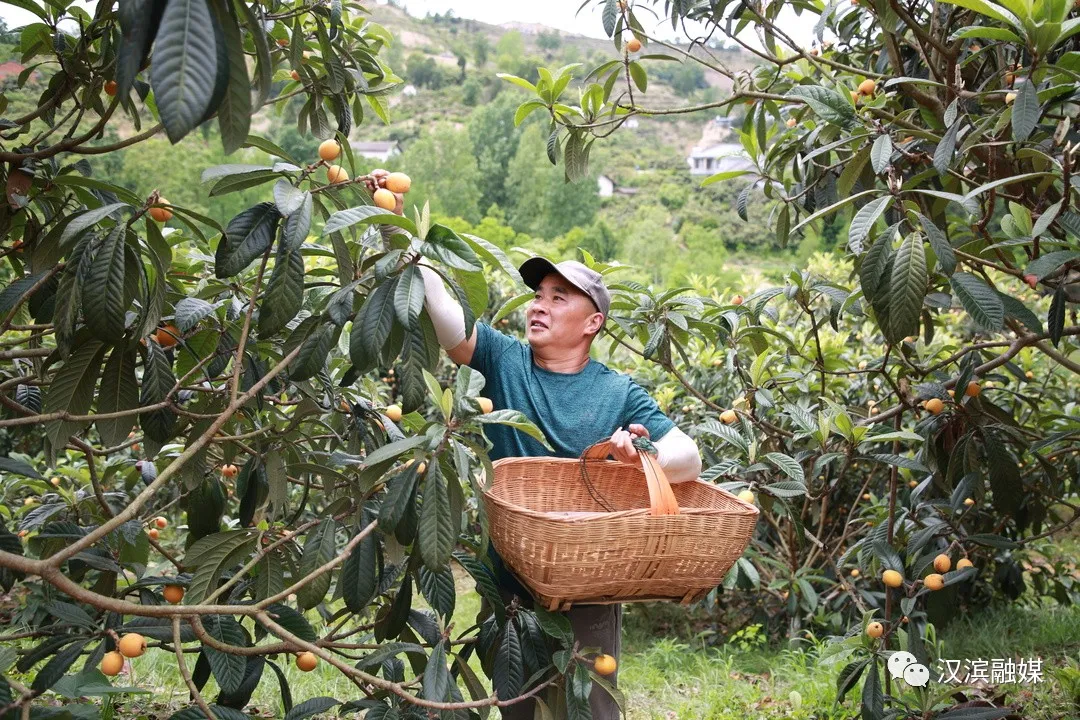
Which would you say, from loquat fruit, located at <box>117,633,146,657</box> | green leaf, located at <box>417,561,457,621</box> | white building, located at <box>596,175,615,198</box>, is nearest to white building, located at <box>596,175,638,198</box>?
white building, located at <box>596,175,615,198</box>

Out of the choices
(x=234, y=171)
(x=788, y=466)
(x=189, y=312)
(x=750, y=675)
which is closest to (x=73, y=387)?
(x=189, y=312)

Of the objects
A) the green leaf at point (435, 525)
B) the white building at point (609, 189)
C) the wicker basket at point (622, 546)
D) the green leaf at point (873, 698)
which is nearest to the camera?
the green leaf at point (435, 525)

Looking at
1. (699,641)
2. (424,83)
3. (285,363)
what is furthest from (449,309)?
(424,83)

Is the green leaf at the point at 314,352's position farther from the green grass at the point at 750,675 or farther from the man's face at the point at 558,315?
the green grass at the point at 750,675

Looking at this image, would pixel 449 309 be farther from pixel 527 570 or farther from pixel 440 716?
pixel 440 716

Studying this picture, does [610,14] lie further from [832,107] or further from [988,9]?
[988,9]

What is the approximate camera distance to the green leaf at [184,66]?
84 cm

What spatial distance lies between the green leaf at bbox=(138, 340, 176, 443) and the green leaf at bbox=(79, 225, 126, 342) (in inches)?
8.7

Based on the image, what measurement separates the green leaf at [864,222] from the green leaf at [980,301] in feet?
0.63

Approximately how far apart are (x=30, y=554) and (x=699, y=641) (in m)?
2.55

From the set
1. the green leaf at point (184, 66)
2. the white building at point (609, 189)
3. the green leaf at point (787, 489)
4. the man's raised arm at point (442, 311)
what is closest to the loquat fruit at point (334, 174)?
the man's raised arm at point (442, 311)

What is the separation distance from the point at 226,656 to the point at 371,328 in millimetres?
683

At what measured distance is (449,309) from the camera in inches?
66.3

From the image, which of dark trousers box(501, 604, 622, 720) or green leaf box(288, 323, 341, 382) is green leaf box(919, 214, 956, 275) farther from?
green leaf box(288, 323, 341, 382)
